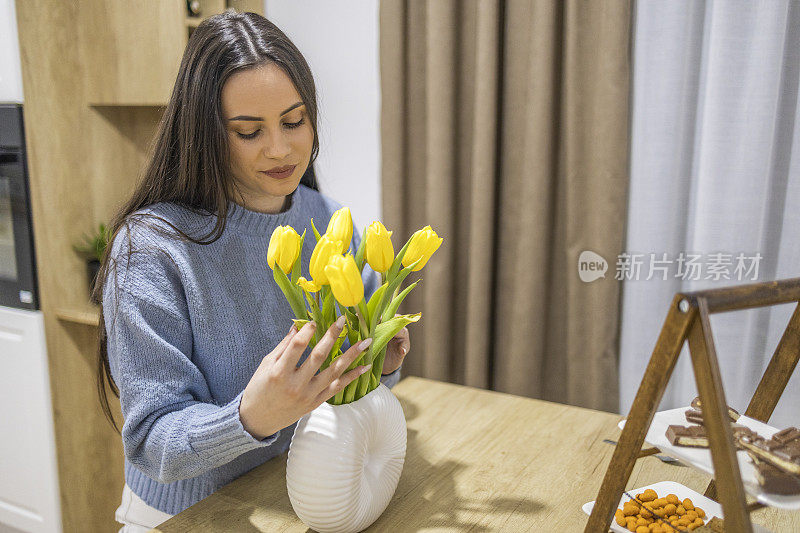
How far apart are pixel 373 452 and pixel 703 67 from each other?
127 cm

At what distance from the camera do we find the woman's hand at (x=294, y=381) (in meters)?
0.82

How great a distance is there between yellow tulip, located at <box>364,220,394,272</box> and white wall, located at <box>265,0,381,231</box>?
48.0 inches

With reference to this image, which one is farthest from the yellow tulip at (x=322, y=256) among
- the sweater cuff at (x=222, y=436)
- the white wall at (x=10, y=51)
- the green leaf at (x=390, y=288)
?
the white wall at (x=10, y=51)

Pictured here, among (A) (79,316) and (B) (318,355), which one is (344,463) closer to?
(B) (318,355)

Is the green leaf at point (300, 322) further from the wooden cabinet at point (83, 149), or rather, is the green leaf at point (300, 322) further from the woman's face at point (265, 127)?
the wooden cabinet at point (83, 149)

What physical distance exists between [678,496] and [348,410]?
0.52 metres

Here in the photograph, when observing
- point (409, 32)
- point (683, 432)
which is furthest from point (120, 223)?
point (409, 32)

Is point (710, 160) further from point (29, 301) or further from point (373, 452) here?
point (29, 301)

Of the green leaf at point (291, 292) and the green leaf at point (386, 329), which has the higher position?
the green leaf at point (291, 292)

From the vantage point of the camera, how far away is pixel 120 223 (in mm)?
1123

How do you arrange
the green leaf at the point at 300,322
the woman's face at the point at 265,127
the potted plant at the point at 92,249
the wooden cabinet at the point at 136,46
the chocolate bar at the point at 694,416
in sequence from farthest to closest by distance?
the potted plant at the point at 92,249 → the wooden cabinet at the point at 136,46 → the woman's face at the point at 265,127 → the green leaf at the point at 300,322 → the chocolate bar at the point at 694,416

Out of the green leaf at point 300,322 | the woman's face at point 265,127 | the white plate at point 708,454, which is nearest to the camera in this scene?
the white plate at point 708,454

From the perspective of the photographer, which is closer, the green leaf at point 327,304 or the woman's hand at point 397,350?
the green leaf at point 327,304

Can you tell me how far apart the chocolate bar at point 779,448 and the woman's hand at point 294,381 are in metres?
0.48
